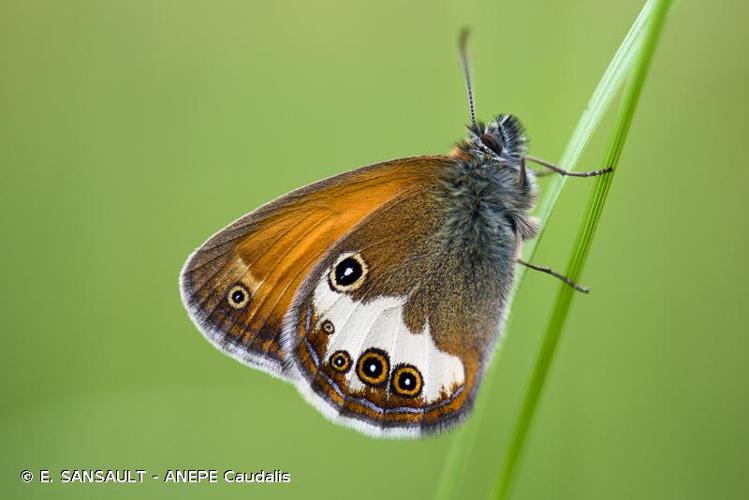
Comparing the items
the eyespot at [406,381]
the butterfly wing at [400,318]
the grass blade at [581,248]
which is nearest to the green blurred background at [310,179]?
the butterfly wing at [400,318]

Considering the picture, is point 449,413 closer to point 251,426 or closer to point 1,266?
point 251,426

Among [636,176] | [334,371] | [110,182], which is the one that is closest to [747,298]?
[636,176]

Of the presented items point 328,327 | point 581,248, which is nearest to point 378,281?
point 328,327

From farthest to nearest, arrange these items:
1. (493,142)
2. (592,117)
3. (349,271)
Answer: (493,142), (349,271), (592,117)

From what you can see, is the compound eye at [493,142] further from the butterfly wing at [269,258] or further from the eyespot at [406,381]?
the eyespot at [406,381]

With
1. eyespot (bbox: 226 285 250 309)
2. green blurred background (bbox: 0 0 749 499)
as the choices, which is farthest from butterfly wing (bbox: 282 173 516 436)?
green blurred background (bbox: 0 0 749 499)

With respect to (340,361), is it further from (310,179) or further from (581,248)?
(310,179)
